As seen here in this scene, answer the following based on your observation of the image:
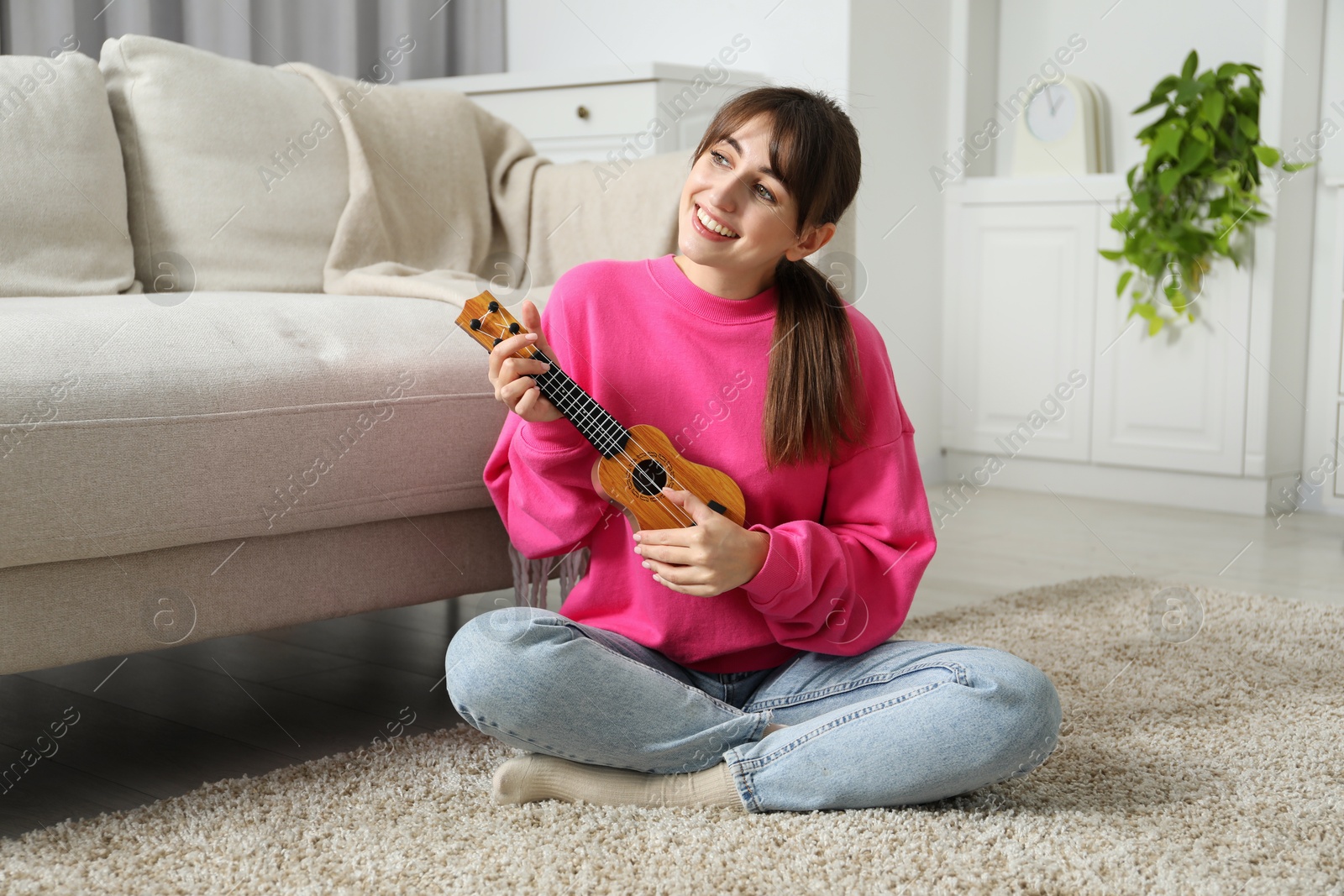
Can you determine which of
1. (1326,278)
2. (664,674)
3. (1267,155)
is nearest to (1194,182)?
(1267,155)

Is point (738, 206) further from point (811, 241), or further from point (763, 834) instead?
point (763, 834)

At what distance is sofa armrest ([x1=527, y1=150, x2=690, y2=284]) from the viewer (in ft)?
5.09

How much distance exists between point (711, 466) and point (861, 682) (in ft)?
0.71

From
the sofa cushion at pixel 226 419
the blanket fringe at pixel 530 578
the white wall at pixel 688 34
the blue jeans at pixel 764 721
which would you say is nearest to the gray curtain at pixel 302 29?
the white wall at pixel 688 34

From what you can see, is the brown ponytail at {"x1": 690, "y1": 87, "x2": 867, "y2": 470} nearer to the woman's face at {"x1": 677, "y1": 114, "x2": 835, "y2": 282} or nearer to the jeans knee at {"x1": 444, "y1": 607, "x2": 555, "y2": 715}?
the woman's face at {"x1": 677, "y1": 114, "x2": 835, "y2": 282}

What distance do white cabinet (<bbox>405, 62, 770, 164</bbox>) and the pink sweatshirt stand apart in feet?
4.27

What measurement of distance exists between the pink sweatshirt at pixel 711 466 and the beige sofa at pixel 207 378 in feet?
0.56

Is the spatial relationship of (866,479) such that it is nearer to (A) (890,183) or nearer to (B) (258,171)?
(B) (258,171)

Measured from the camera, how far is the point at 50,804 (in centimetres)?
103

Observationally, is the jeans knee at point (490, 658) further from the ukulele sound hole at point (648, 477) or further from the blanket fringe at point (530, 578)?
the blanket fringe at point (530, 578)

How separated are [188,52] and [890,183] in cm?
162

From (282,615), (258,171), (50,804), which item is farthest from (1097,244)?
(50,804)

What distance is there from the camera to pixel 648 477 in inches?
39.8

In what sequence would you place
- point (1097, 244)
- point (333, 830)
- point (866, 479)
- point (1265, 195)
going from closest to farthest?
point (333, 830), point (866, 479), point (1265, 195), point (1097, 244)
